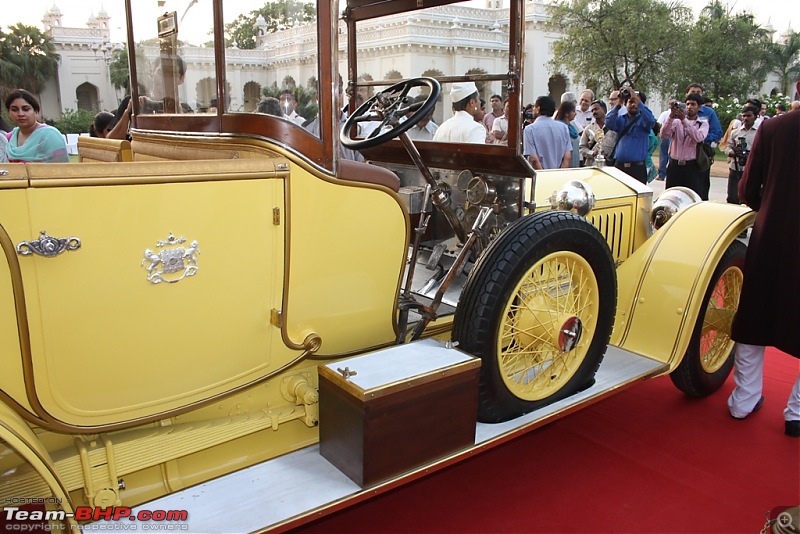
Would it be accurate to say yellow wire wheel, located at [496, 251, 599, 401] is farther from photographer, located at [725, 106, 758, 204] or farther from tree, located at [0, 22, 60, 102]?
tree, located at [0, 22, 60, 102]

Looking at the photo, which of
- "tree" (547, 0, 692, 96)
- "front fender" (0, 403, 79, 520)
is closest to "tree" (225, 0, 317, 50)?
"front fender" (0, 403, 79, 520)

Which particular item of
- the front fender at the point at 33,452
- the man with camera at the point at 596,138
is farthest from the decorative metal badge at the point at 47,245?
the man with camera at the point at 596,138

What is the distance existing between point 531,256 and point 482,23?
1.24 meters

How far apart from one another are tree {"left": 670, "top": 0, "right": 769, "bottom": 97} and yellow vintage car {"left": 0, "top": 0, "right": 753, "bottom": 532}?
91.7 ft

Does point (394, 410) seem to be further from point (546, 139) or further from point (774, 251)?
point (546, 139)

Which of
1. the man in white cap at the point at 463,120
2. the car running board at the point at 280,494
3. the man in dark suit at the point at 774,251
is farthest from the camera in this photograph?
the man in white cap at the point at 463,120

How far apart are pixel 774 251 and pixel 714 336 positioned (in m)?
0.73

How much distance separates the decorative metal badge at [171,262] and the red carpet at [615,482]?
124 centimetres

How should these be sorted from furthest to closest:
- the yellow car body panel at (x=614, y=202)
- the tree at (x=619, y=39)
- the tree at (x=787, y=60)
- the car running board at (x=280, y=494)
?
Result: the tree at (x=787, y=60) < the tree at (x=619, y=39) < the yellow car body panel at (x=614, y=202) < the car running board at (x=280, y=494)

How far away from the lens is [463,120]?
3.24m

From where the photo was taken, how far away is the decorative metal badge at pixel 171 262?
1.86 metres

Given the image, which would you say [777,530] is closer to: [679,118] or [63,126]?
[679,118]

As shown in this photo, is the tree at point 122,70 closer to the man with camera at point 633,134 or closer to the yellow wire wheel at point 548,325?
the yellow wire wheel at point 548,325

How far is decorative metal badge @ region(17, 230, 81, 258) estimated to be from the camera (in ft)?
5.32
